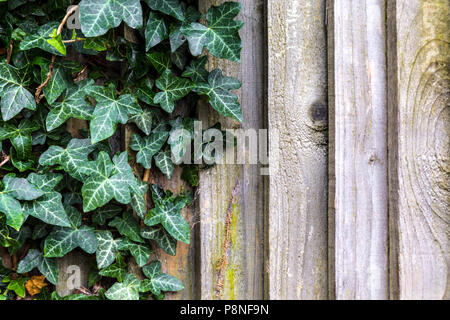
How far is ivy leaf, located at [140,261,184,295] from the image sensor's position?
0.89 meters

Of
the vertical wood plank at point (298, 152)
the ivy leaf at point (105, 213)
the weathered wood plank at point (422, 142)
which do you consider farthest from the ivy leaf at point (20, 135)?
the weathered wood plank at point (422, 142)

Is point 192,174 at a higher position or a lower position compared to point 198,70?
lower

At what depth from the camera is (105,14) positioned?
771 mm

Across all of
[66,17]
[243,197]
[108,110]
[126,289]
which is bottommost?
[126,289]

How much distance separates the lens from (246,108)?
92 cm

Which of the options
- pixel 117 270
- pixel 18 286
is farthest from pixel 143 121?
pixel 18 286

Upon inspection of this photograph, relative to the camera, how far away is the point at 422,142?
0.80m

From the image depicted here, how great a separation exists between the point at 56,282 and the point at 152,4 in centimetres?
72

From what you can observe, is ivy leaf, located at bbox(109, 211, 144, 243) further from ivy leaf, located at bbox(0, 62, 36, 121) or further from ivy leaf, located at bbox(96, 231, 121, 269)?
ivy leaf, located at bbox(0, 62, 36, 121)

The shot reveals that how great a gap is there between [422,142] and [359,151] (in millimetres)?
138

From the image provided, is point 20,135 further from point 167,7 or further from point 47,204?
point 167,7

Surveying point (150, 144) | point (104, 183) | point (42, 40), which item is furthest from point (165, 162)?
point (42, 40)

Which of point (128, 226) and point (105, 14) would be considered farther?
point (128, 226)

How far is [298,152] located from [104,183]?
18.3 inches
